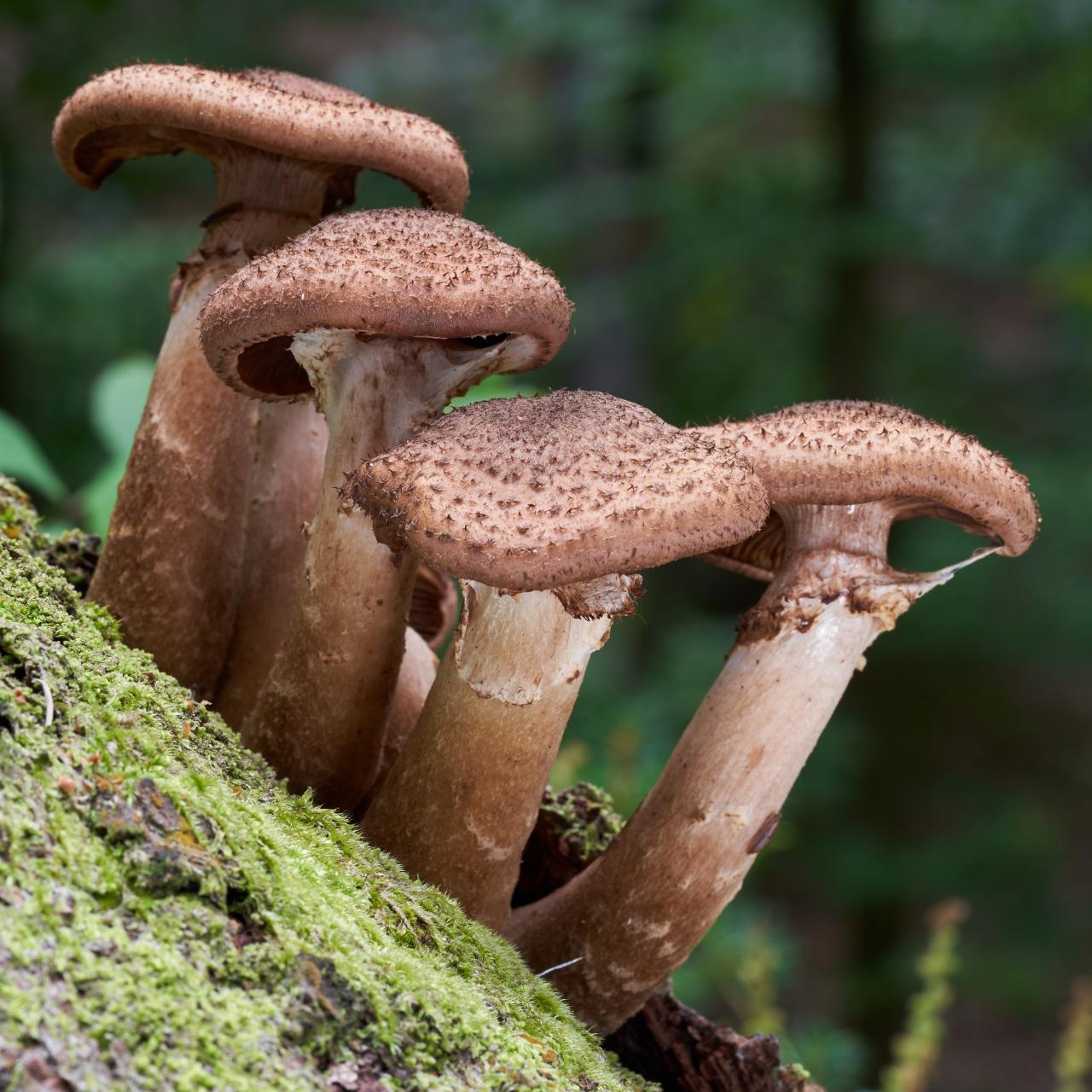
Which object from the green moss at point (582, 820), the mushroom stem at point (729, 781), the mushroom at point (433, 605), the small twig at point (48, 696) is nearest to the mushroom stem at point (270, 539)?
the mushroom at point (433, 605)

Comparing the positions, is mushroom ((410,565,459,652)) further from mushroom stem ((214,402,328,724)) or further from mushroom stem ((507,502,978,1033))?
mushroom stem ((507,502,978,1033))

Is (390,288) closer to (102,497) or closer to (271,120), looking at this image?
(271,120)

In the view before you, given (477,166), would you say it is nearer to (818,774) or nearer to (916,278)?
(818,774)

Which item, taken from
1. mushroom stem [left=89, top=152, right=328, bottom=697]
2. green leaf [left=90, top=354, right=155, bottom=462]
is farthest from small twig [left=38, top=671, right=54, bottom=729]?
green leaf [left=90, top=354, right=155, bottom=462]

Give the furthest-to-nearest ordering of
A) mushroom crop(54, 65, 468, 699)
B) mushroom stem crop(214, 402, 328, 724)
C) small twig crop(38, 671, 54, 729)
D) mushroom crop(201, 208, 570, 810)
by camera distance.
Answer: mushroom stem crop(214, 402, 328, 724) → mushroom crop(54, 65, 468, 699) → mushroom crop(201, 208, 570, 810) → small twig crop(38, 671, 54, 729)

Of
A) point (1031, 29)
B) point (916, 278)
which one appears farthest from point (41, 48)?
point (916, 278)
